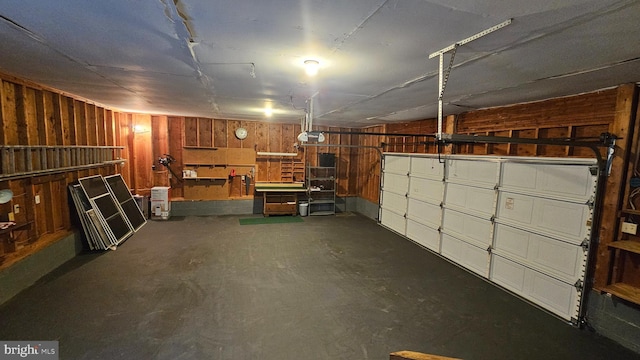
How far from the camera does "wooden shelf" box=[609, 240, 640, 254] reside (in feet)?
8.90

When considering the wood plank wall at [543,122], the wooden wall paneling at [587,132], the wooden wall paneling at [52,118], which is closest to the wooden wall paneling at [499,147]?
the wood plank wall at [543,122]

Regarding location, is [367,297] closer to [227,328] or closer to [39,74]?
[227,328]

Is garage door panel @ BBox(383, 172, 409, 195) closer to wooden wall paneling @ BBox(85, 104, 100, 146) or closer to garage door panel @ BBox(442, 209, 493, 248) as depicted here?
garage door panel @ BBox(442, 209, 493, 248)

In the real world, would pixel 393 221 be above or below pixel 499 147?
below

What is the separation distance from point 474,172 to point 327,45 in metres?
3.66

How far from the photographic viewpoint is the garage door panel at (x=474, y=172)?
13.9 feet

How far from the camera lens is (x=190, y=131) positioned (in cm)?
753

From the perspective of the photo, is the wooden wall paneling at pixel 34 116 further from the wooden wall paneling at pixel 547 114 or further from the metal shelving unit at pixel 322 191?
the wooden wall paneling at pixel 547 114

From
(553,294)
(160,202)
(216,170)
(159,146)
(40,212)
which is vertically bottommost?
(553,294)

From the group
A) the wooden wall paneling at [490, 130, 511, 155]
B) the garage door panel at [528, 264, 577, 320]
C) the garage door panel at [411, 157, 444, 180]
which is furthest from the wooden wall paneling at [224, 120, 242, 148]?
the garage door panel at [528, 264, 577, 320]

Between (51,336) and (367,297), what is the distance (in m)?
3.37

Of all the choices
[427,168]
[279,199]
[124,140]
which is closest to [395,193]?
[427,168]

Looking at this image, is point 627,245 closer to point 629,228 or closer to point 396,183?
point 629,228

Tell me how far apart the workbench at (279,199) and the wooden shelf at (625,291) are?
20.2 feet
